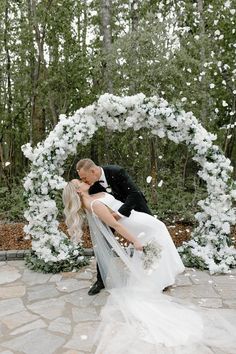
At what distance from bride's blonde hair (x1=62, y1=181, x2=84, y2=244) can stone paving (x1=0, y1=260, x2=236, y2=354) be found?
2.36 feet

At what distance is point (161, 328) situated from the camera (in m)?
3.73

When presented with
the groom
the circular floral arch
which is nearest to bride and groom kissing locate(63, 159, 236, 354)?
the groom

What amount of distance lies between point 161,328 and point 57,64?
23.9 ft

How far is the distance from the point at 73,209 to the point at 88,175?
40 centimetres

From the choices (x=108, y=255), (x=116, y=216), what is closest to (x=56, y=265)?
(x=108, y=255)

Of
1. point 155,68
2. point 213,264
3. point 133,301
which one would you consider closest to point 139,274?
point 133,301

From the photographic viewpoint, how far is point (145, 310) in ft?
13.4

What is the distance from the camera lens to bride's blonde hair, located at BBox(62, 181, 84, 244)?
4504mm

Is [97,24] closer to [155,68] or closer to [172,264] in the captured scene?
[155,68]

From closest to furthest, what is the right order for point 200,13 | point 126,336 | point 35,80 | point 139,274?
1. point 126,336
2. point 139,274
3. point 200,13
4. point 35,80

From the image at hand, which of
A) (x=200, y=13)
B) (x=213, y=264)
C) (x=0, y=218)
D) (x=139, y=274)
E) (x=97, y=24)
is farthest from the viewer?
(x=97, y=24)

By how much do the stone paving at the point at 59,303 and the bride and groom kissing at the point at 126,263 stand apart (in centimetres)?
17

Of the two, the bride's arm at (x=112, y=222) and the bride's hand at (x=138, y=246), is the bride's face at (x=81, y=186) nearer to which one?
the bride's arm at (x=112, y=222)

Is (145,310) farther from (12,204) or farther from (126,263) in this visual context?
(12,204)
